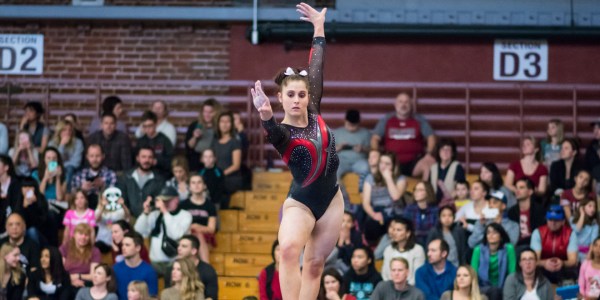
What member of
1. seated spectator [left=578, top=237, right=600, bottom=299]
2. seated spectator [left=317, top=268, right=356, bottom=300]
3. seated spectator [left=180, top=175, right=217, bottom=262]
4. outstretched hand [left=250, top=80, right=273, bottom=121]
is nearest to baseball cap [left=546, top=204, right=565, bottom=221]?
seated spectator [left=578, top=237, right=600, bottom=299]

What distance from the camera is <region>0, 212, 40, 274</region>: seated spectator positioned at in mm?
12633

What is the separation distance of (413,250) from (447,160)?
1.92m

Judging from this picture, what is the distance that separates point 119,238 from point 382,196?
112 inches

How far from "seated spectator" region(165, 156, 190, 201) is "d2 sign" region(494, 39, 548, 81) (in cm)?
471

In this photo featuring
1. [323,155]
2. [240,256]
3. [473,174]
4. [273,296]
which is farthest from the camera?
[473,174]

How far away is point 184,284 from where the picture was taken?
39.3 feet

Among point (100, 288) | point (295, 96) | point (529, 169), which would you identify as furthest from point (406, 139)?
point (295, 96)

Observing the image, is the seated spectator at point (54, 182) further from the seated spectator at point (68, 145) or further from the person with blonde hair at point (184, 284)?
the person with blonde hair at point (184, 284)

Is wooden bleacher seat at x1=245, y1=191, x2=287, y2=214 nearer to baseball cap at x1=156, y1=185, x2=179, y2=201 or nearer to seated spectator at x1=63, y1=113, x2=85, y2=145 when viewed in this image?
baseball cap at x1=156, y1=185, x2=179, y2=201

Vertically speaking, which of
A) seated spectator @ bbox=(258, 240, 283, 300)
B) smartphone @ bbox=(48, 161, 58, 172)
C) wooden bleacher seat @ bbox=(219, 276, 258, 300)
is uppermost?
smartphone @ bbox=(48, 161, 58, 172)

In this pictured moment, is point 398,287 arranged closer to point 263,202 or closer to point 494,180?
point 494,180

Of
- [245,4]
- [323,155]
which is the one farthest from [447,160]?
[323,155]

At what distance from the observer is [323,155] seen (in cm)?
812

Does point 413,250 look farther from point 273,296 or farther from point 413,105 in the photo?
point 413,105
